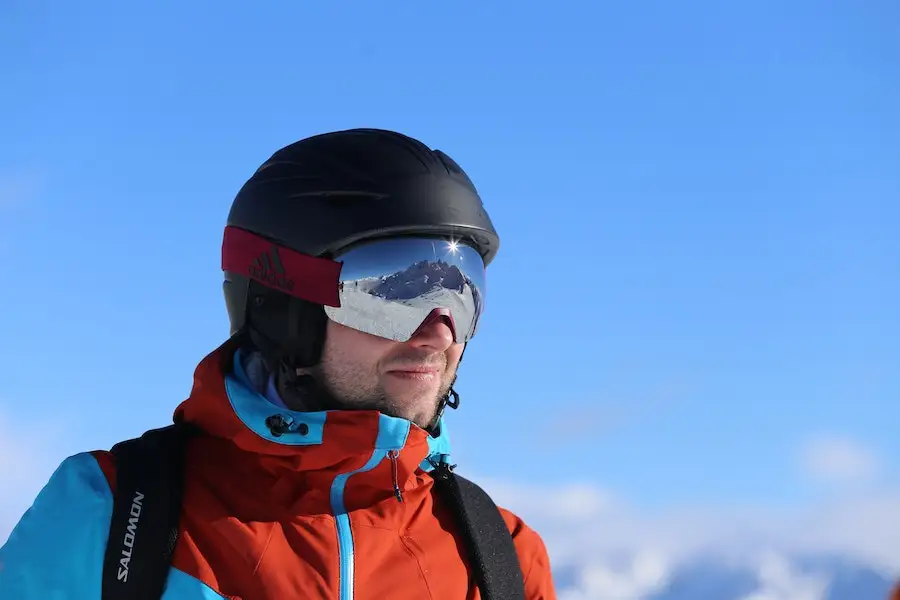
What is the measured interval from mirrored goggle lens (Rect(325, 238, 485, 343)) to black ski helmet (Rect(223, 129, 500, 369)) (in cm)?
7

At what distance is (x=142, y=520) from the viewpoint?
306 cm

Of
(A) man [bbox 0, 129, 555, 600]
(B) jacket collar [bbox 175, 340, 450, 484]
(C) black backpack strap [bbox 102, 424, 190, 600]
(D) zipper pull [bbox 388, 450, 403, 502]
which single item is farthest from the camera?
(D) zipper pull [bbox 388, 450, 403, 502]

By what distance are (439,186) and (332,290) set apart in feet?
1.98

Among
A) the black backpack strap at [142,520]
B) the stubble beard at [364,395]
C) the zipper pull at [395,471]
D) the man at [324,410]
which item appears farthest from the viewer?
the stubble beard at [364,395]

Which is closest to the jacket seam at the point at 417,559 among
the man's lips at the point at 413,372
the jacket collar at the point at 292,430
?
the jacket collar at the point at 292,430

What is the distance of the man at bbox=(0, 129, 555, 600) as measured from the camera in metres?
3.13

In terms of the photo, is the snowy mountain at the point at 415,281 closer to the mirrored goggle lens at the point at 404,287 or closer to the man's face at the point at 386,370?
the mirrored goggle lens at the point at 404,287

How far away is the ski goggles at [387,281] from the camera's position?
3705mm

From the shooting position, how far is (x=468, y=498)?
12.5 feet

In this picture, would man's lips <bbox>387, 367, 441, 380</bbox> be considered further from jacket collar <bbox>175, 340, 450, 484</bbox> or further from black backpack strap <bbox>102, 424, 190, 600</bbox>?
black backpack strap <bbox>102, 424, 190, 600</bbox>

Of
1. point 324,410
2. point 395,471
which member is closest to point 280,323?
point 324,410

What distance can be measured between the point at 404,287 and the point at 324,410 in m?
0.55

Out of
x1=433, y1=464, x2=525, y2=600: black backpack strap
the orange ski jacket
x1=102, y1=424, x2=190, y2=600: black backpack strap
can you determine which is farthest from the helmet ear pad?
x1=433, y1=464, x2=525, y2=600: black backpack strap

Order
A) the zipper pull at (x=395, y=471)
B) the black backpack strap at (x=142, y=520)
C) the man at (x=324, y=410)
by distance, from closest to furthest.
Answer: the black backpack strap at (x=142, y=520)
the man at (x=324, y=410)
the zipper pull at (x=395, y=471)
